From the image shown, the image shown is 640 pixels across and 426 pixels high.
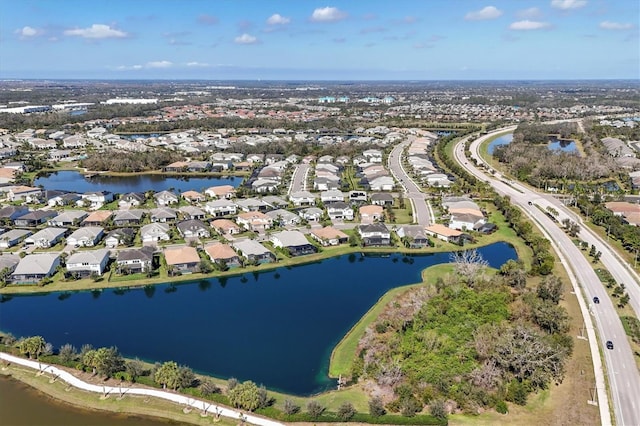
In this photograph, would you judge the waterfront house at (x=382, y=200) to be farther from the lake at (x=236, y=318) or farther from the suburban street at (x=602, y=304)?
the lake at (x=236, y=318)

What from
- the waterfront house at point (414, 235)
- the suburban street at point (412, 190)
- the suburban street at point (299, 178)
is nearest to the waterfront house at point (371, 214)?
the suburban street at point (412, 190)

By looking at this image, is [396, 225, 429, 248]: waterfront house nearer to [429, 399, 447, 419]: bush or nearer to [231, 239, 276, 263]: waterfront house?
[231, 239, 276, 263]: waterfront house

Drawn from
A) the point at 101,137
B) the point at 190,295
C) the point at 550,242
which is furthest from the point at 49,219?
the point at 101,137

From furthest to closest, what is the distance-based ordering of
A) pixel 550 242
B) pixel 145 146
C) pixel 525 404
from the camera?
pixel 145 146 < pixel 550 242 < pixel 525 404

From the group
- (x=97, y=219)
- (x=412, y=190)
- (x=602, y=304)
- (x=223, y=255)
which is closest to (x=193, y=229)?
(x=223, y=255)

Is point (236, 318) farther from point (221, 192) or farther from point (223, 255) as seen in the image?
point (221, 192)

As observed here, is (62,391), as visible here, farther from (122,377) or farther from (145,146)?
(145,146)
